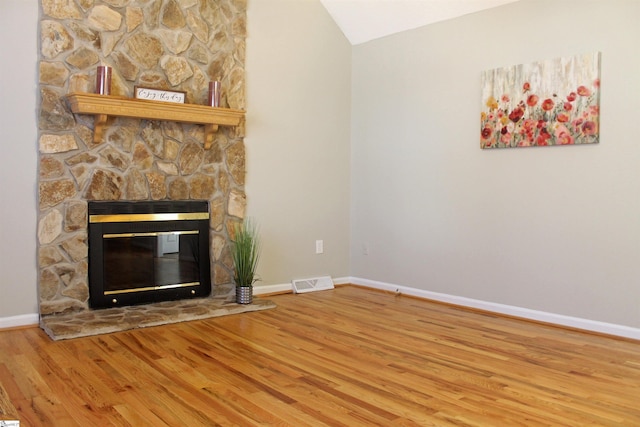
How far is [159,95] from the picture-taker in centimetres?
411

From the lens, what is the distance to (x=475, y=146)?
14.3ft

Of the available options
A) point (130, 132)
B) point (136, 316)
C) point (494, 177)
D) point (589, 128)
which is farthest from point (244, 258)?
point (589, 128)

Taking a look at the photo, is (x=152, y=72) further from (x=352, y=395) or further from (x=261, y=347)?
(x=352, y=395)

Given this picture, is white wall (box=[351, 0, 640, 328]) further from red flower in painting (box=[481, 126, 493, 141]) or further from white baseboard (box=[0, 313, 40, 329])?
white baseboard (box=[0, 313, 40, 329])

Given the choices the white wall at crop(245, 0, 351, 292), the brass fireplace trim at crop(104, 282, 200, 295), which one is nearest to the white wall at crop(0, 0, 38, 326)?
the brass fireplace trim at crop(104, 282, 200, 295)

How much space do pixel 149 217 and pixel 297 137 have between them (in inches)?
59.5

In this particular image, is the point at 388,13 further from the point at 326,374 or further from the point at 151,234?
the point at 326,374

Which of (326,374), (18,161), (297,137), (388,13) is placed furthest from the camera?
(297,137)

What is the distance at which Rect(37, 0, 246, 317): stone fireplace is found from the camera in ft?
12.2

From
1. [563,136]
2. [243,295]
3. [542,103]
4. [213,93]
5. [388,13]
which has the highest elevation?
[388,13]

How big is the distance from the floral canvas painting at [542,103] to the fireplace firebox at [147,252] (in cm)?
231

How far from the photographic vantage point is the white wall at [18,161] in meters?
3.55

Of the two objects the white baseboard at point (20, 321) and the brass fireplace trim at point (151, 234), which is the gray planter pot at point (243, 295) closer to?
the brass fireplace trim at point (151, 234)

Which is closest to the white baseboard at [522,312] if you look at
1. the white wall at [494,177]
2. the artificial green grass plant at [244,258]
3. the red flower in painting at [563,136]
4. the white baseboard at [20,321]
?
the white wall at [494,177]
